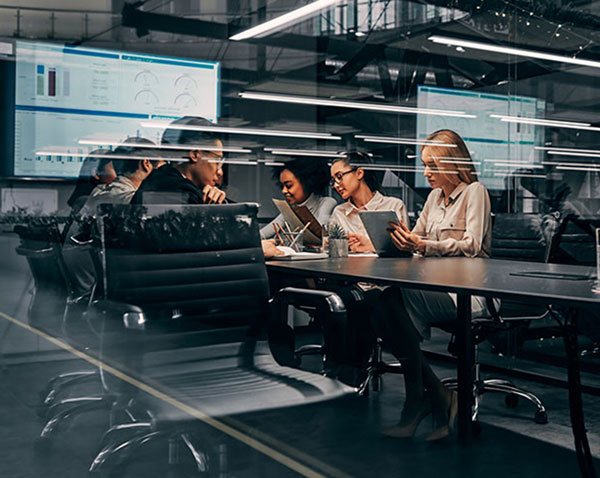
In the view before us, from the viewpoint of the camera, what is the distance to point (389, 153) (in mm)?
4812

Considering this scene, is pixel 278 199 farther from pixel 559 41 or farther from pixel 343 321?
pixel 559 41

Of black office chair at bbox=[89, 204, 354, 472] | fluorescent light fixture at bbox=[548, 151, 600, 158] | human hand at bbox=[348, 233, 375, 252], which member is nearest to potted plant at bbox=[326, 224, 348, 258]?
human hand at bbox=[348, 233, 375, 252]

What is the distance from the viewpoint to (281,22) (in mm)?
2650

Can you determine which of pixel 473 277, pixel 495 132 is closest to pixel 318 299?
pixel 473 277

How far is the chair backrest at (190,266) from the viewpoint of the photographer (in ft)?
5.58

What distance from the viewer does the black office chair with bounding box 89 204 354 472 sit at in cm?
162

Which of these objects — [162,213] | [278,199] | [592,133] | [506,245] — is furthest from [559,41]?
[162,213]

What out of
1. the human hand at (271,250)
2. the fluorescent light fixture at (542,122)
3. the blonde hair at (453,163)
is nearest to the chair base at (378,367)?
the human hand at (271,250)

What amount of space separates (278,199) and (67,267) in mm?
821

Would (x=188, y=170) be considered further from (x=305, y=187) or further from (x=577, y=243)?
(x=577, y=243)

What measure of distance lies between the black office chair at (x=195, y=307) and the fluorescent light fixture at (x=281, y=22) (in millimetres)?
721


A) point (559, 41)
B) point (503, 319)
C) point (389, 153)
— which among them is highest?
point (559, 41)

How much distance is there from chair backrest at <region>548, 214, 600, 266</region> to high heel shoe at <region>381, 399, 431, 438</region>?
1388mm

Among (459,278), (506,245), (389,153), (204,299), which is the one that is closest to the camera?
(204,299)
